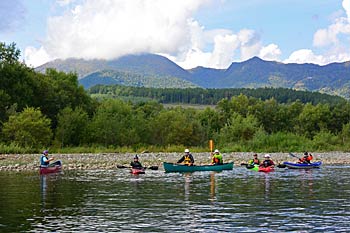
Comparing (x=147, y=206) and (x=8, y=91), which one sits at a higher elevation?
(x=8, y=91)

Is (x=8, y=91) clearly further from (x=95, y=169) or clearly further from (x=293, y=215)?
(x=293, y=215)

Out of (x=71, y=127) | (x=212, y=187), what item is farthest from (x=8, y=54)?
(x=212, y=187)

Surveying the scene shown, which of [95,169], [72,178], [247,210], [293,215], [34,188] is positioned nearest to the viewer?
[293,215]

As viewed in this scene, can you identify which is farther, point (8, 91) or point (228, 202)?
point (8, 91)

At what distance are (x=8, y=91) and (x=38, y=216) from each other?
57.0 metres

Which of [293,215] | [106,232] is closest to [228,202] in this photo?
[293,215]

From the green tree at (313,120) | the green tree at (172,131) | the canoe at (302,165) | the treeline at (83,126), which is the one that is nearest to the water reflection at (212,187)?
the canoe at (302,165)

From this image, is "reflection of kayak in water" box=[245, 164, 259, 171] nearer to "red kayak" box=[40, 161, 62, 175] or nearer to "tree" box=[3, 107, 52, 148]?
"red kayak" box=[40, 161, 62, 175]

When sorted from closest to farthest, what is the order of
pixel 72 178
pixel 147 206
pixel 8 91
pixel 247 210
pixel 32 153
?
1. pixel 247 210
2. pixel 147 206
3. pixel 72 178
4. pixel 32 153
5. pixel 8 91

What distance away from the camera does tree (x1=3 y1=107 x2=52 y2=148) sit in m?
65.6

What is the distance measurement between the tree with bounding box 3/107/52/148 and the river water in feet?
87.2

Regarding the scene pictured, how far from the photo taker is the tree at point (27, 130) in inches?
2584

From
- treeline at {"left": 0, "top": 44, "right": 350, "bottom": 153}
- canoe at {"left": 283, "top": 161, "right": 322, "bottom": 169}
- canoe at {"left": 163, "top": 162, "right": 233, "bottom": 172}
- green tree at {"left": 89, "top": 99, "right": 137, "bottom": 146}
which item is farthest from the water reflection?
green tree at {"left": 89, "top": 99, "right": 137, "bottom": 146}

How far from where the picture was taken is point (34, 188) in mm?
31984
